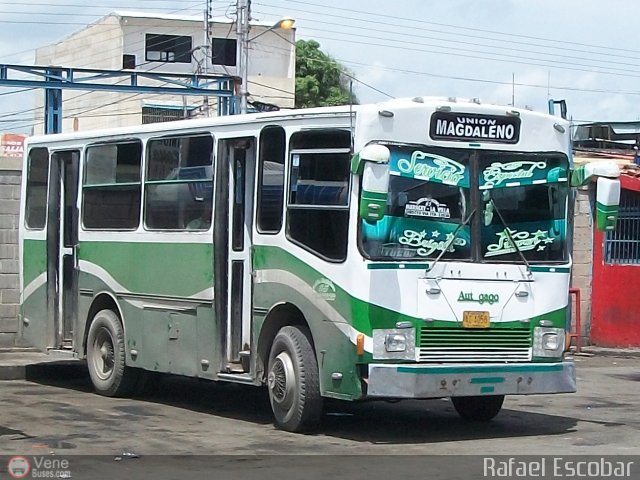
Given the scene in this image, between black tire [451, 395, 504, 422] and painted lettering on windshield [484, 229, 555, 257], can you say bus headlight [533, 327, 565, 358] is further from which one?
black tire [451, 395, 504, 422]

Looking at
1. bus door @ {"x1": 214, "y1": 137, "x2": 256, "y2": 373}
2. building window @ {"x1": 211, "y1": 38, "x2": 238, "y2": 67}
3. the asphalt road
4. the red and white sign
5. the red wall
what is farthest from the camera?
the red and white sign

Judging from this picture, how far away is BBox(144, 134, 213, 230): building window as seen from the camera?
41.5 feet

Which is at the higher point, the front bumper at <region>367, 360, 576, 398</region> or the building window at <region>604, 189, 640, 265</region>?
the building window at <region>604, 189, 640, 265</region>

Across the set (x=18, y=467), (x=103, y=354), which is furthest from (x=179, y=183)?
(x=18, y=467)

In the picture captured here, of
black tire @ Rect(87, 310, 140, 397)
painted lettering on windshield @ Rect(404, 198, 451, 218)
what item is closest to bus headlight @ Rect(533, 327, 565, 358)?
painted lettering on windshield @ Rect(404, 198, 451, 218)

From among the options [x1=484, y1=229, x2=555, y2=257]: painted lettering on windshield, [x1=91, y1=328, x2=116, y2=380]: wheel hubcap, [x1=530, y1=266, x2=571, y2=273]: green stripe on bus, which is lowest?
[x1=91, y1=328, x2=116, y2=380]: wheel hubcap

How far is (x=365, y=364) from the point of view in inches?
416

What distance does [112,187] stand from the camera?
46.9ft

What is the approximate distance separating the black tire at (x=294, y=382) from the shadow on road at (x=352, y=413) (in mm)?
353

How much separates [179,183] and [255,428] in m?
2.93

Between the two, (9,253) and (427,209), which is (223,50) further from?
(427,209)

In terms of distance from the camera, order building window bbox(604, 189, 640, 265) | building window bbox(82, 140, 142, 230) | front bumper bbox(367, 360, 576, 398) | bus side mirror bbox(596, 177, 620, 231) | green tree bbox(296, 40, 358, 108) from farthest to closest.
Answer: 1. green tree bbox(296, 40, 358, 108)
2. building window bbox(604, 189, 640, 265)
3. building window bbox(82, 140, 142, 230)
4. bus side mirror bbox(596, 177, 620, 231)
5. front bumper bbox(367, 360, 576, 398)

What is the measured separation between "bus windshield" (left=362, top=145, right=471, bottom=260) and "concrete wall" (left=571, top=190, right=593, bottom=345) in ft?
34.5

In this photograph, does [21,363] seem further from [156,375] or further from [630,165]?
[630,165]
